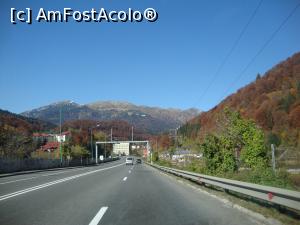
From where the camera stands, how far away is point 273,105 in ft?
298

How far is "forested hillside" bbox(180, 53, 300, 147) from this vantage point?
3285 inches

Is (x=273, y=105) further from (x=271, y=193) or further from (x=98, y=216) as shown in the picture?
(x=98, y=216)

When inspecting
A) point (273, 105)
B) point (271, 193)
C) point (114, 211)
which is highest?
point (273, 105)

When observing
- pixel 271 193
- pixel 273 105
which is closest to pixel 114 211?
pixel 271 193

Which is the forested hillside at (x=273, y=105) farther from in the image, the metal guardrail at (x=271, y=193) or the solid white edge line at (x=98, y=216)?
the solid white edge line at (x=98, y=216)

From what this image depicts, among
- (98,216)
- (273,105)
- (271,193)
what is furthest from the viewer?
(273,105)

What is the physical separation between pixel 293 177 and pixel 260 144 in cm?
2260

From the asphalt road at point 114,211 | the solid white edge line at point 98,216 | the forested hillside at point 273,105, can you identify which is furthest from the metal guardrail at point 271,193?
the forested hillside at point 273,105

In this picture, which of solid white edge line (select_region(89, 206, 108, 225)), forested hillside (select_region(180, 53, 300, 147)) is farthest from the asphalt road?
forested hillside (select_region(180, 53, 300, 147))

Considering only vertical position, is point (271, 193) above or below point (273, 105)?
below

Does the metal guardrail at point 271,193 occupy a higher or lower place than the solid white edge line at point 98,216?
higher

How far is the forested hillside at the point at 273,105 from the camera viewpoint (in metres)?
83.4

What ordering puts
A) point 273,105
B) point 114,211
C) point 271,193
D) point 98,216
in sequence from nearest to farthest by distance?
point 271,193 → point 98,216 → point 114,211 → point 273,105

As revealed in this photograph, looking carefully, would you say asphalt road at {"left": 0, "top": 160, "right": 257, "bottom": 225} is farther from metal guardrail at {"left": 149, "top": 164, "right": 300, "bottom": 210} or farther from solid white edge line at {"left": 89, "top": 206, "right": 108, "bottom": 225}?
metal guardrail at {"left": 149, "top": 164, "right": 300, "bottom": 210}
